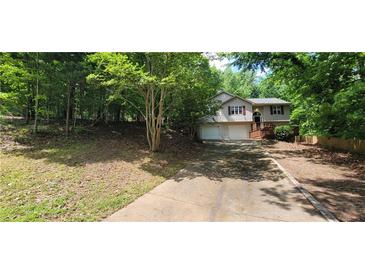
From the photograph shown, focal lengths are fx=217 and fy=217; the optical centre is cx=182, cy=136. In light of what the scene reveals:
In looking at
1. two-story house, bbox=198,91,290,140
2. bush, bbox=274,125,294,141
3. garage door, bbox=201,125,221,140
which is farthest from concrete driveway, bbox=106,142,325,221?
two-story house, bbox=198,91,290,140

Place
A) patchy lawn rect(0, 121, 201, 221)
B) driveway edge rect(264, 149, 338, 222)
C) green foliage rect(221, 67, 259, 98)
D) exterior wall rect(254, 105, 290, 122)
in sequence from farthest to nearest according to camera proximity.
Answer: green foliage rect(221, 67, 259, 98) < exterior wall rect(254, 105, 290, 122) < patchy lawn rect(0, 121, 201, 221) < driveway edge rect(264, 149, 338, 222)

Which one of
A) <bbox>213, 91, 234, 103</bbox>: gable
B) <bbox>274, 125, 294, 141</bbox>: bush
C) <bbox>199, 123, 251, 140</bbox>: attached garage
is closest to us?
<bbox>274, 125, 294, 141</bbox>: bush

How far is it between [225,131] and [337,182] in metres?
18.1

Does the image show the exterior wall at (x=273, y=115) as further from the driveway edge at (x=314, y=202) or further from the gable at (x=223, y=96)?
the driveway edge at (x=314, y=202)

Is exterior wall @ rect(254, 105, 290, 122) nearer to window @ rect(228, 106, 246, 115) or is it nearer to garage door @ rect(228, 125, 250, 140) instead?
garage door @ rect(228, 125, 250, 140)

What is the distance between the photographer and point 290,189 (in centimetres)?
598

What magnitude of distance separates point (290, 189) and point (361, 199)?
151 cm

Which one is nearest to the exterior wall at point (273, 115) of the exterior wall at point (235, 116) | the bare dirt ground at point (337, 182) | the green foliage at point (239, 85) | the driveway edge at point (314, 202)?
the exterior wall at point (235, 116)

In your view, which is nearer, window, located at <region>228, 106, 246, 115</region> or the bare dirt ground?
the bare dirt ground

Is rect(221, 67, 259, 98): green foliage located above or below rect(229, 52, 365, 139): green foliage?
above

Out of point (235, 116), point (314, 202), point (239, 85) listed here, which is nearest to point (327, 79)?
point (314, 202)

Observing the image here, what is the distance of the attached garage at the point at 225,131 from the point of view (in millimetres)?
24281

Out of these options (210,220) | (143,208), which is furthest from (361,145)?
(143,208)

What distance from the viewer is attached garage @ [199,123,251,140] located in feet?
79.7
